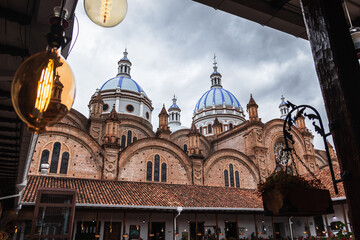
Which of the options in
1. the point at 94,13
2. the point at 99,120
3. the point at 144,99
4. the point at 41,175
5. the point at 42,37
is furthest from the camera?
the point at 144,99

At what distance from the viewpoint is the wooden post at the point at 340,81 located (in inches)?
88.8

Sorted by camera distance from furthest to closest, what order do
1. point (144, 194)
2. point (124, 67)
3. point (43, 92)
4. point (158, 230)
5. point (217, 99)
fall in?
point (217, 99) < point (124, 67) < point (158, 230) < point (144, 194) < point (43, 92)

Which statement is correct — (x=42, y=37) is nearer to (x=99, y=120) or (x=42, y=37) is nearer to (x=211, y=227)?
(x=211, y=227)

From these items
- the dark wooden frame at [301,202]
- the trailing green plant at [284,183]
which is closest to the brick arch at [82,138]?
the trailing green plant at [284,183]

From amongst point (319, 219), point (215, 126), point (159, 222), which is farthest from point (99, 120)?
point (319, 219)

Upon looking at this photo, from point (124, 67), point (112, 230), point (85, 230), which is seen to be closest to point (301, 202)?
point (112, 230)

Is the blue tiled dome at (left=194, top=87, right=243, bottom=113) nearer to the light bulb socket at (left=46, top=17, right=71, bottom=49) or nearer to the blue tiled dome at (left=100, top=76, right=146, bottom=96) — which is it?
the blue tiled dome at (left=100, top=76, right=146, bottom=96)

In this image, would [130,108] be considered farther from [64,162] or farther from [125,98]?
[64,162]

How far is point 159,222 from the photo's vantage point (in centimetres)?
2002

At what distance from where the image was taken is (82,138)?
2180cm

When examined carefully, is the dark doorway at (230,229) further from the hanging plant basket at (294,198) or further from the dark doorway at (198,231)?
the hanging plant basket at (294,198)

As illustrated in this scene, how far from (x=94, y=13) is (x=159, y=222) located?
62.8 feet

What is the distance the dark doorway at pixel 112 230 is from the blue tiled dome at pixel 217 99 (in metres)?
34.0

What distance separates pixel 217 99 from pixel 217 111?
3.00 m
